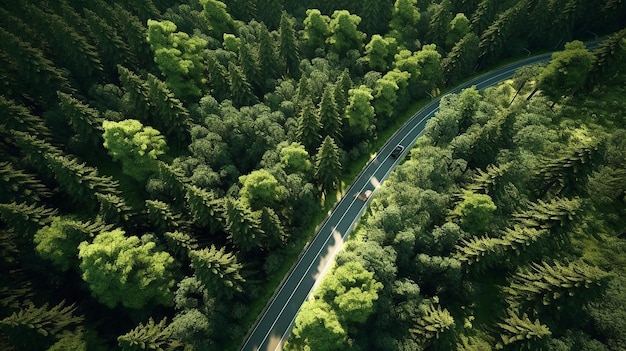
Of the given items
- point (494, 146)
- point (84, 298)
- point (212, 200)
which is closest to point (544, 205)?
→ point (494, 146)

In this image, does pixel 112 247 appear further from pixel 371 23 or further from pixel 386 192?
pixel 371 23

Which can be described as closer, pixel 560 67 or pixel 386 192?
pixel 386 192

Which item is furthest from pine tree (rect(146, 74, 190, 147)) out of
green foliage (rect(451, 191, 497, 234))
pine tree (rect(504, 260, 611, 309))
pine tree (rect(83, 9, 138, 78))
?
pine tree (rect(504, 260, 611, 309))

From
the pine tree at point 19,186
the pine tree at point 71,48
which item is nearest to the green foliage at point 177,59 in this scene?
the pine tree at point 71,48

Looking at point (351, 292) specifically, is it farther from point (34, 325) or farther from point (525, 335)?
point (34, 325)

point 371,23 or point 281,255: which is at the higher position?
point 371,23

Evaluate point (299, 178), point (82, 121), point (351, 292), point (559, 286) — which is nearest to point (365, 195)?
point (299, 178)

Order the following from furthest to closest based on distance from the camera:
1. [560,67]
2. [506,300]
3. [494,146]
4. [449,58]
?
[449,58]
[560,67]
[494,146]
[506,300]
